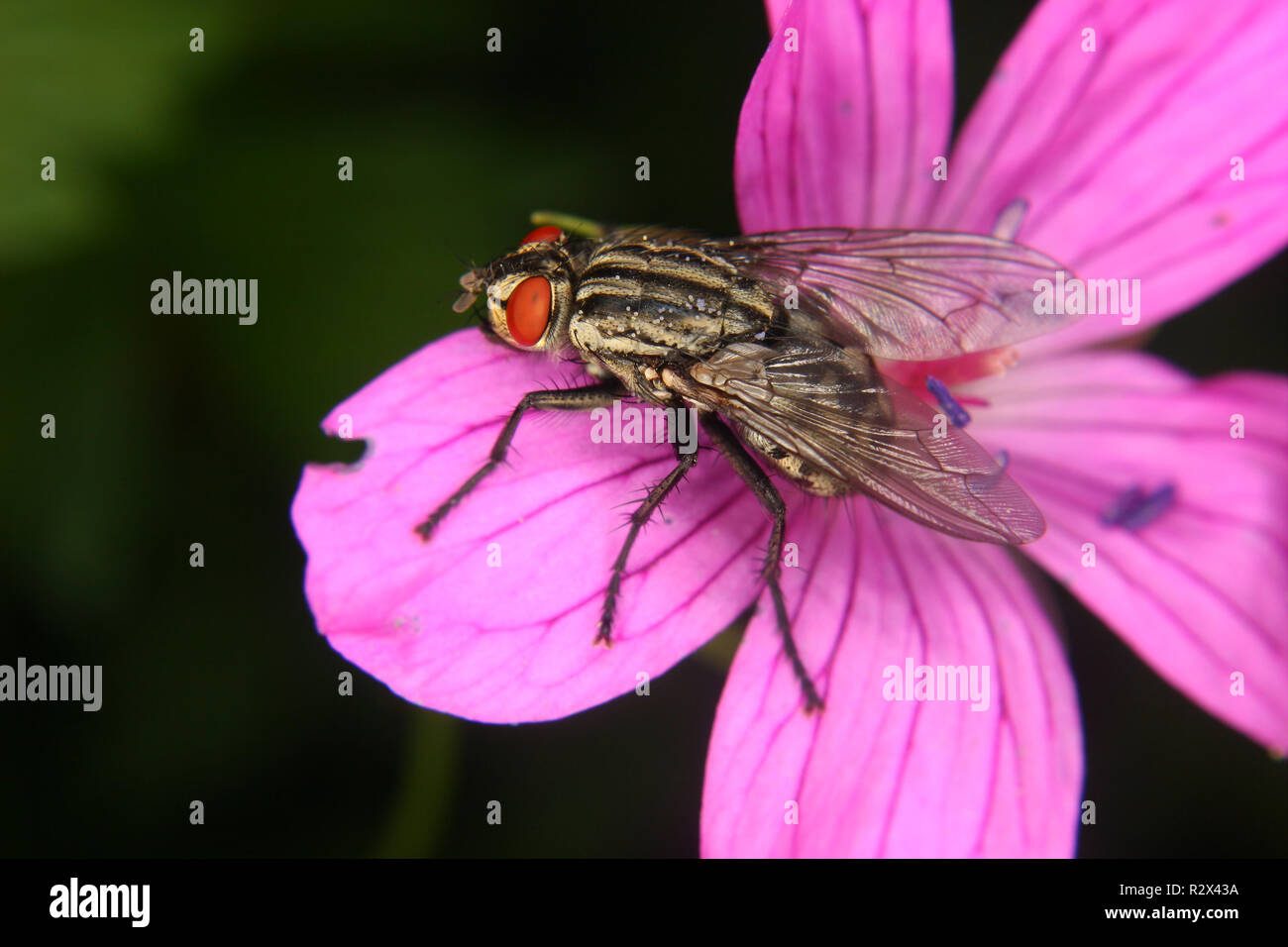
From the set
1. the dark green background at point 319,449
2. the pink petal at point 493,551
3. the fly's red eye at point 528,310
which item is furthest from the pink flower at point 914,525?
the dark green background at point 319,449

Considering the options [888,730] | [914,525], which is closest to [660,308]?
[914,525]

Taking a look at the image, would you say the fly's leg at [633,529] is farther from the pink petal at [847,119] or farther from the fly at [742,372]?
the pink petal at [847,119]

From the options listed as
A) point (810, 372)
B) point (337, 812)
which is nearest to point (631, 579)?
point (810, 372)

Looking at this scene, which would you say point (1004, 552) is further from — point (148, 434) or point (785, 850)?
point (148, 434)

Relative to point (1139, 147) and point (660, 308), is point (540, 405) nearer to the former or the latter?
point (660, 308)

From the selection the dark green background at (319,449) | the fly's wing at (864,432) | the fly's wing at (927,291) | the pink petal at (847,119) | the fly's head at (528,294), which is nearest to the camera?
the fly's wing at (864,432)

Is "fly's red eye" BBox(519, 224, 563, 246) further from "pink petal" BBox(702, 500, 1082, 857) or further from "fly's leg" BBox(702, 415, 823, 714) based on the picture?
"pink petal" BBox(702, 500, 1082, 857)

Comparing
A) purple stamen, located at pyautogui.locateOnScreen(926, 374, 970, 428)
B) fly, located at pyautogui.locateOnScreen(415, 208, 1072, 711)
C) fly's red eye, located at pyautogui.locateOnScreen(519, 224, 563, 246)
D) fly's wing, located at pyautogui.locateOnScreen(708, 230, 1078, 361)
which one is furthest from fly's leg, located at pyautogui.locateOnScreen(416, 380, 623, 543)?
purple stamen, located at pyautogui.locateOnScreen(926, 374, 970, 428)
